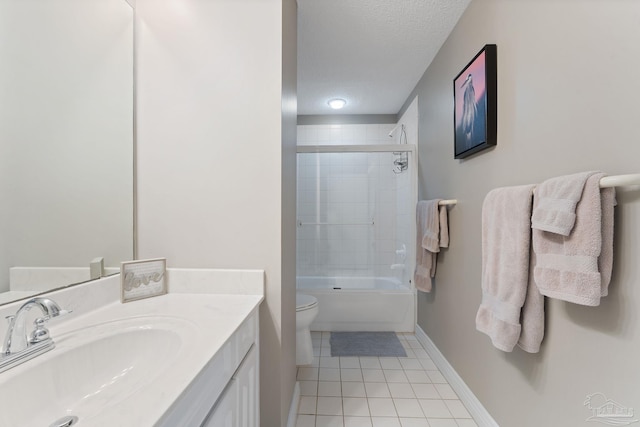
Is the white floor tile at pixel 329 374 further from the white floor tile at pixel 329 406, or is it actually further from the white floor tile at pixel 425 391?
the white floor tile at pixel 425 391

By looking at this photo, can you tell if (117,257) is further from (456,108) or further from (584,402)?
(456,108)

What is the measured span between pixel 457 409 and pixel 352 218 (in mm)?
1881

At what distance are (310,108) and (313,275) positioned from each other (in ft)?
6.51

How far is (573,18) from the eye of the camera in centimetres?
96

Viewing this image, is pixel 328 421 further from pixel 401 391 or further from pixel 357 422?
pixel 401 391

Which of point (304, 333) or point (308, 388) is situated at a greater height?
point (304, 333)

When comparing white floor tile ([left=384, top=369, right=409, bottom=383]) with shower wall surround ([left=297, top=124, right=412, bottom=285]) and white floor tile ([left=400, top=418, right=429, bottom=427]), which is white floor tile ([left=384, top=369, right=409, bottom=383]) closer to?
white floor tile ([left=400, top=418, right=429, bottom=427])

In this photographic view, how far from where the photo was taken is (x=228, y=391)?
81cm

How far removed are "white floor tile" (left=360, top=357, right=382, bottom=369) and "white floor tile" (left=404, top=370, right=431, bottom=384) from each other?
218 mm

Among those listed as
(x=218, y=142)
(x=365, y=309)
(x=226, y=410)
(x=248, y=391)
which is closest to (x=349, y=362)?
A: (x=365, y=309)

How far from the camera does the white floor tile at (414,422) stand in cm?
154

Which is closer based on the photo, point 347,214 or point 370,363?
point 370,363

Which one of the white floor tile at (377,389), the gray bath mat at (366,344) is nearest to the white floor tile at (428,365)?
the gray bath mat at (366,344)

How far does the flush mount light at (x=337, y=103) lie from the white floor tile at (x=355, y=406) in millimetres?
2795
